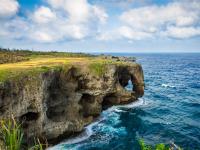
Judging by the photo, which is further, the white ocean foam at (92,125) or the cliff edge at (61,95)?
the white ocean foam at (92,125)

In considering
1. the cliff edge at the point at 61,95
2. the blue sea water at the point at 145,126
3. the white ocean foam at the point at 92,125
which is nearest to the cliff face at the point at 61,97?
the cliff edge at the point at 61,95

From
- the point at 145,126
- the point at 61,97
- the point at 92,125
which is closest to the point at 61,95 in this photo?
the point at 61,97

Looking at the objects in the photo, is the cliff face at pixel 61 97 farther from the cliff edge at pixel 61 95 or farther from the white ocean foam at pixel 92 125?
the white ocean foam at pixel 92 125

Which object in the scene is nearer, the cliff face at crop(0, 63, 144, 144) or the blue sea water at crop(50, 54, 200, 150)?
the cliff face at crop(0, 63, 144, 144)

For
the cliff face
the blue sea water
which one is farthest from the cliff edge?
the blue sea water

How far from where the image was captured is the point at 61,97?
46.8 meters

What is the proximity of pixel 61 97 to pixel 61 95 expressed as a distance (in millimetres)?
329

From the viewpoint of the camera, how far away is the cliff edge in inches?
1464

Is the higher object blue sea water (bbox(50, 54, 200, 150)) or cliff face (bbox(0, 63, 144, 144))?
cliff face (bbox(0, 63, 144, 144))

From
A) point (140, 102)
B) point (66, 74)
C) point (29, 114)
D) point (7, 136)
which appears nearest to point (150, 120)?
point (140, 102)

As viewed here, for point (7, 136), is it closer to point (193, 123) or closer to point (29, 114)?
point (29, 114)

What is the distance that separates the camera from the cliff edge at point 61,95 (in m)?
37.2

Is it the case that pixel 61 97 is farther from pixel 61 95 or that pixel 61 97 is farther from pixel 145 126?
pixel 145 126

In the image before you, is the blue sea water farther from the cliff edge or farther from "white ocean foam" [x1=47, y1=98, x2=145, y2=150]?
the cliff edge
